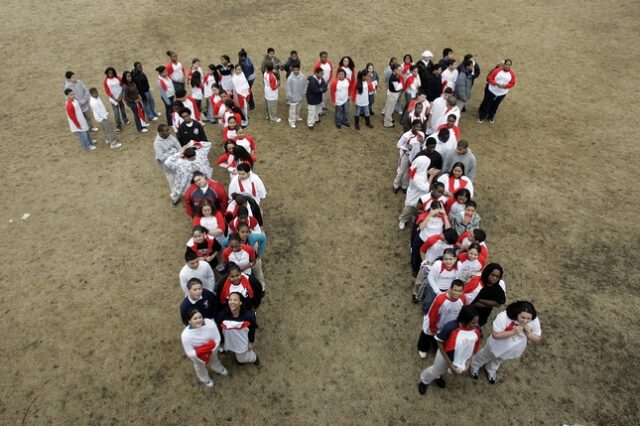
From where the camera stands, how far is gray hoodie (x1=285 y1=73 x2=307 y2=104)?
10.9 meters

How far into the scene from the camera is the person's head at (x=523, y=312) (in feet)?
17.2

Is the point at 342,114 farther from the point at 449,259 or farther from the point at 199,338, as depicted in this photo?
the point at 199,338

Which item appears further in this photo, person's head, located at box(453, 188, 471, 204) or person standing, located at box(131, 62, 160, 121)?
person standing, located at box(131, 62, 160, 121)

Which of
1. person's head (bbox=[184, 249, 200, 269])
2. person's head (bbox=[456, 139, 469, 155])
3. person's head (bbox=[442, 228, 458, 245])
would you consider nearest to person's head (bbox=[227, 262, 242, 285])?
person's head (bbox=[184, 249, 200, 269])

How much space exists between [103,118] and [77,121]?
0.59m

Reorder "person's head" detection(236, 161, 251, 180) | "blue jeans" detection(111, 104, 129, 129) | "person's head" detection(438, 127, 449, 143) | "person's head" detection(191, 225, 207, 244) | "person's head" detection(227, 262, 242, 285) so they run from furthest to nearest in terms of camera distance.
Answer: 1. "blue jeans" detection(111, 104, 129, 129)
2. "person's head" detection(438, 127, 449, 143)
3. "person's head" detection(236, 161, 251, 180)
4. "person's head" detection(191, 225, 207, 244)
5. "person's head" detection(227, 262, 242, 285)

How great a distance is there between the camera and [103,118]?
400 inches

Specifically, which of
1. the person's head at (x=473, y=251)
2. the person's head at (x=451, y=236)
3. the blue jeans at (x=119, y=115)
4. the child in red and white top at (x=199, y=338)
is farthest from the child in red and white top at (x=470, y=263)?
the blue jeans at (x=119, y=115)

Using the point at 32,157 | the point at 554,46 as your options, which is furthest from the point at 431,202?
the point at 554,46

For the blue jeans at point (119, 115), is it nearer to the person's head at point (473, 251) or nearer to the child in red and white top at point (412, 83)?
the child in red and white top at point (412, 83)

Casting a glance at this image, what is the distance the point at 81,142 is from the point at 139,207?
3.01 m

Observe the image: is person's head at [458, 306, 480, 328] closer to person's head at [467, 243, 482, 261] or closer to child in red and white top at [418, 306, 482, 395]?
child in red and white top at [418, 306, 482, 395]

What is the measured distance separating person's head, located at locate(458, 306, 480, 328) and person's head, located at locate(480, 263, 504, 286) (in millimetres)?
998

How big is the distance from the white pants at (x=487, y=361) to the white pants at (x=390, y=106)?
23.2 feet
